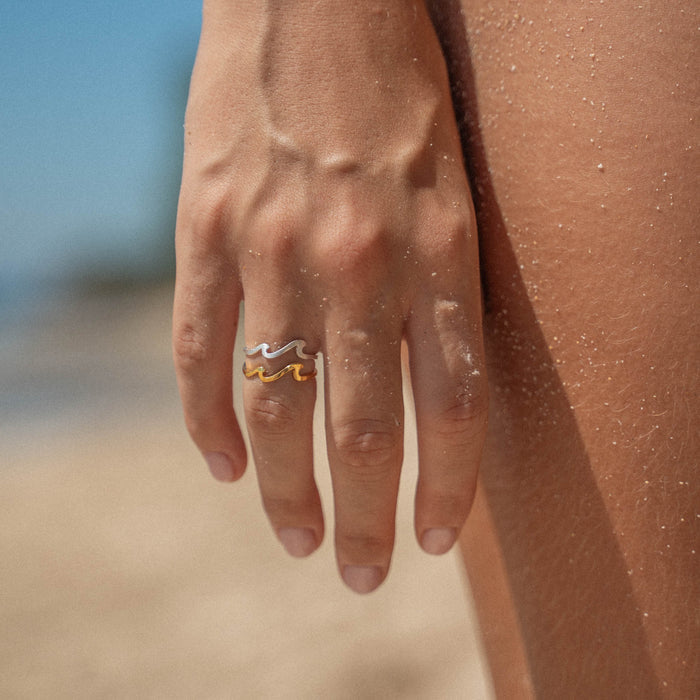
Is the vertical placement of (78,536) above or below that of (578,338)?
above

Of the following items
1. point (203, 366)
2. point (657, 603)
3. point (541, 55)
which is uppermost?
point (541, 55)

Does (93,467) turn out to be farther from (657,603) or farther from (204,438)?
(657,603)

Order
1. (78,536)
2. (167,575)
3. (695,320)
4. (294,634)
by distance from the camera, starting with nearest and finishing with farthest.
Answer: (695,320) < (294,634) < (167,575) < (78,536)

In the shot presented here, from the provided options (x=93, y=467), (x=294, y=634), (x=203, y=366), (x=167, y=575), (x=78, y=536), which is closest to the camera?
(x=203, y=366)

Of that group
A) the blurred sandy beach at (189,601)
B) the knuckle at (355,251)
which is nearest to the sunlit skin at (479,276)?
the knuckle at (355,251)

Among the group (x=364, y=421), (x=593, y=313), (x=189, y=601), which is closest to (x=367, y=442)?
(x=364, y=421)

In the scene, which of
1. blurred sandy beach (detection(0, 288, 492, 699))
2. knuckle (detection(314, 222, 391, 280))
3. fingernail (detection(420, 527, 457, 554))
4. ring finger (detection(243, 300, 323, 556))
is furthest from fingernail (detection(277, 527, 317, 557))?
blurred sandy beach (detection(0, 288, 492, 699))

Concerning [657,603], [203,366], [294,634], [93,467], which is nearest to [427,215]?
[203,366]
